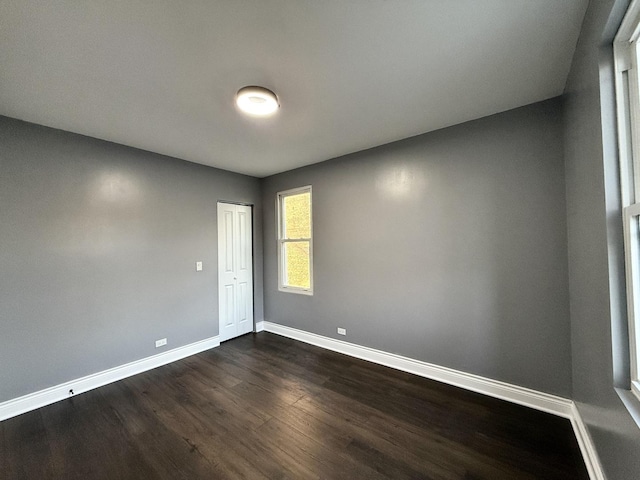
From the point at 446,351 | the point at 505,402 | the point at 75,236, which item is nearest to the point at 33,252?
the point at 75,236

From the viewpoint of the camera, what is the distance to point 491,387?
2297 mm

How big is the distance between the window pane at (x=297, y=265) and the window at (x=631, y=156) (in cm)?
312

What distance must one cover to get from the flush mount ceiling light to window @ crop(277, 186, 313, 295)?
5.90 feet

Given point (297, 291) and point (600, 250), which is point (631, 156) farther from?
point (297, 291)

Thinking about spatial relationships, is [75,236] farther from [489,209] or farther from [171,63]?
[489,209]

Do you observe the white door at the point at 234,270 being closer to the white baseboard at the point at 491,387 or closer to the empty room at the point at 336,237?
the empty room at the point at 336,237

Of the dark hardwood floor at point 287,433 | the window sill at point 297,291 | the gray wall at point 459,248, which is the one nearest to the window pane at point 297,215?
the gray wall at point 459,248

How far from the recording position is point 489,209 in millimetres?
2340

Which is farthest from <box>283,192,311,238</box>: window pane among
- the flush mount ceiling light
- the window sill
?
the flush mount ceiling light

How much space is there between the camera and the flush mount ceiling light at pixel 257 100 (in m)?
1.83

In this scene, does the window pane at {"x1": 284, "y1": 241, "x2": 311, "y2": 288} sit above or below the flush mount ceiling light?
below

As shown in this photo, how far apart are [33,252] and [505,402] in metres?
4.55

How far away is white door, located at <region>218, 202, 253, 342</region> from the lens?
383cm

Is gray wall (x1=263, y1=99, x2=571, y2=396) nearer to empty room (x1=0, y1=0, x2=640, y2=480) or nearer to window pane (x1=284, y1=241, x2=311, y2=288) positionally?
empty room (x1=0, y1=0, x2=640, y2=480)
